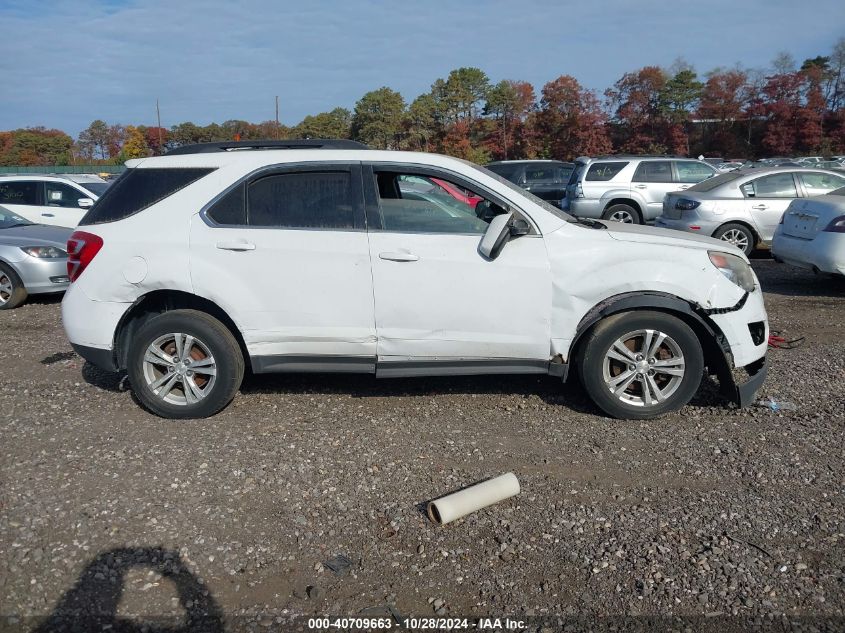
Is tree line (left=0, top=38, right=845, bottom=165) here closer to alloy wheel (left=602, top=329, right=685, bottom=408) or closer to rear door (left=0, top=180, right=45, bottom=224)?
rear door (left=0, top=180, right=45, bottom=224)

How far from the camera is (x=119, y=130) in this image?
77.7 meters

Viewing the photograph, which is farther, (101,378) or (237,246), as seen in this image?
(101,378)

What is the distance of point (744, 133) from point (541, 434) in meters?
56.3

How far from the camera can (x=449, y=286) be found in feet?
15.4

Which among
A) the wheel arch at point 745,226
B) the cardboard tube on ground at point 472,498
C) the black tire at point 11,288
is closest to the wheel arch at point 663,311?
the cardboard tube on ground at point 472,498

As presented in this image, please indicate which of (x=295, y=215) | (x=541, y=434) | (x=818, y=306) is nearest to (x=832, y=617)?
(x=541, y=434)

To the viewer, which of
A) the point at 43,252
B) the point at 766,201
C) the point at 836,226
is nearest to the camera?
the point at 836,226

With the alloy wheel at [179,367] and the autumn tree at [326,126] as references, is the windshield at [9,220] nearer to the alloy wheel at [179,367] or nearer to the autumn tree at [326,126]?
the alloy wheel at [179,367]

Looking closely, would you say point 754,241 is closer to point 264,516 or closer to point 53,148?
point 264,516

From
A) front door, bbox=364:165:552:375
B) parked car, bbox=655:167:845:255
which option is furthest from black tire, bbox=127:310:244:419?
parked car, bbox=655:167:845:255

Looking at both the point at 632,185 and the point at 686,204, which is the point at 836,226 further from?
the point at 632,185

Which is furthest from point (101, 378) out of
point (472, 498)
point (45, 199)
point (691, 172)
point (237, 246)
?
point (691, 172)

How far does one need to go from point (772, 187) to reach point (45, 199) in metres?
13.1

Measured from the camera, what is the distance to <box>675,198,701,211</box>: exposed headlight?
11.5m
